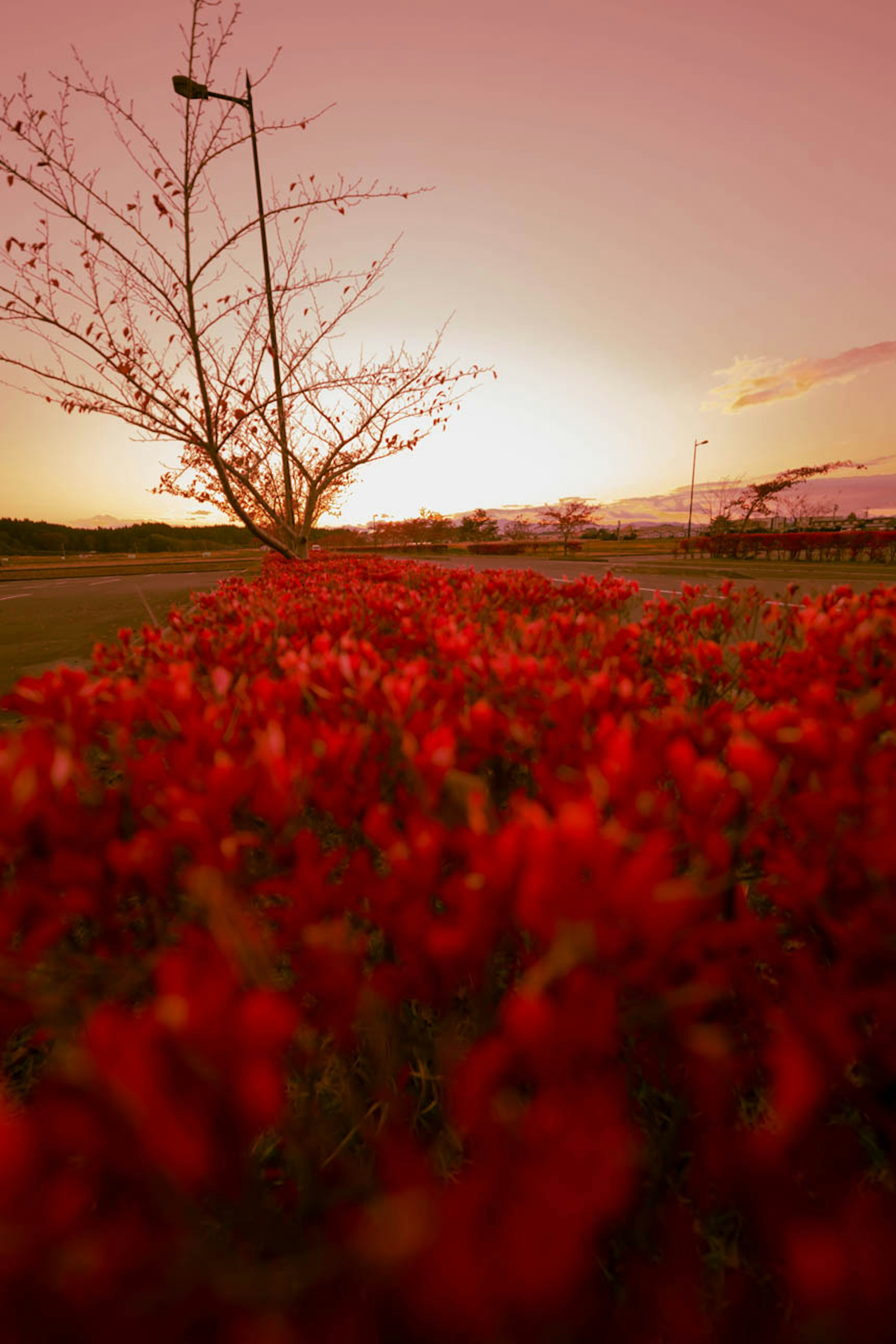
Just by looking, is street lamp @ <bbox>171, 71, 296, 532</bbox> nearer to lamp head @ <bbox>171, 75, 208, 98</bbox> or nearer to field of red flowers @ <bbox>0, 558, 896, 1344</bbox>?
lamp head @ <bbox>171, 75, 208, 98</bbox>

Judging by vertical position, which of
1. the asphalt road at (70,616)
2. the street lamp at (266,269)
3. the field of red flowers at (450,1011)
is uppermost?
the street lamp at (266,269)

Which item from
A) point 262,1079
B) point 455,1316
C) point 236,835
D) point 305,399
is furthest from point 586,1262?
point 305,399

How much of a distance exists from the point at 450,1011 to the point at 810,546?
3488 cm

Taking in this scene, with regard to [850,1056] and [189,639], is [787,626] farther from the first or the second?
[189,639]

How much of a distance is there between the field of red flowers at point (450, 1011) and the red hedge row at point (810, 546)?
104 ft

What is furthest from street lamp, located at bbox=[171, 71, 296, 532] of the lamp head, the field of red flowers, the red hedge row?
the red hedge row

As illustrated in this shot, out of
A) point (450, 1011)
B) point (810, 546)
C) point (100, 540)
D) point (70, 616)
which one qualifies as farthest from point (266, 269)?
point (100, 540)

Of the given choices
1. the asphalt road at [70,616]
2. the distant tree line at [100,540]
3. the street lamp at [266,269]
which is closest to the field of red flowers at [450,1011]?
the asphalt road at [70,616]

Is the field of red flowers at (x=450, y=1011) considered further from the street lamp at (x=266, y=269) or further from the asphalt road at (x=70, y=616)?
the street lamp at (x=266, y=269)

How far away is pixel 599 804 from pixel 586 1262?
1.83 ft

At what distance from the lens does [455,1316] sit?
0.51 meters

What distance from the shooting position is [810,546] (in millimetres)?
29297

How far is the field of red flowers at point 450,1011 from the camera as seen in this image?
530 mm

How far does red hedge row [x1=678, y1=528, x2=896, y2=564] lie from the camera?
26.4 m
